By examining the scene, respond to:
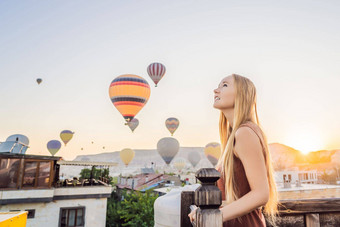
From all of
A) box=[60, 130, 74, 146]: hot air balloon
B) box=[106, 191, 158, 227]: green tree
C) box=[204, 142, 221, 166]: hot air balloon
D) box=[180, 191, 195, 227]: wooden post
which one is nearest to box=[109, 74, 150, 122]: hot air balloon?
box=[106, 191, 158, 227]: green tree

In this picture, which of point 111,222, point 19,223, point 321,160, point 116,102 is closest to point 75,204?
point 111,222

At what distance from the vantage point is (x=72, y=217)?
15688 millimetres

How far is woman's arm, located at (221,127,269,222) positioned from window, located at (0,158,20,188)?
630 inches

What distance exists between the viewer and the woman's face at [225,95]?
2073 millimetres

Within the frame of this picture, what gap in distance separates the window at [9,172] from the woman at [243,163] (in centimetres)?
1576

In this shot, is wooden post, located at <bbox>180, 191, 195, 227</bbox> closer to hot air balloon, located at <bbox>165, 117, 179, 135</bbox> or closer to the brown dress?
the brown dress

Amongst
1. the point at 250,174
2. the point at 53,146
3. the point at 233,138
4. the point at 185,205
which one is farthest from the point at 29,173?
the point at 53,146

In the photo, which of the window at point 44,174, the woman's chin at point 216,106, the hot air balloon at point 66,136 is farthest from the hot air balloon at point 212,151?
the woman's chin at point 216,106

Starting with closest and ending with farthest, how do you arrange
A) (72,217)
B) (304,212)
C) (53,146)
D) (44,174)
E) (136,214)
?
(304,212)
(44,174)
(72,217)
(136,214)
(53,146)

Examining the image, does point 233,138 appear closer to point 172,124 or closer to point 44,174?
point 44,174

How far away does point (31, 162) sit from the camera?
14.7 metres

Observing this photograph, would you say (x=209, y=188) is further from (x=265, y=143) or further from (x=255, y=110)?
(x=255, y=110)

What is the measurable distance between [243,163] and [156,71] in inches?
Answer: 1307

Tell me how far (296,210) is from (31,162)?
51.4 feet
